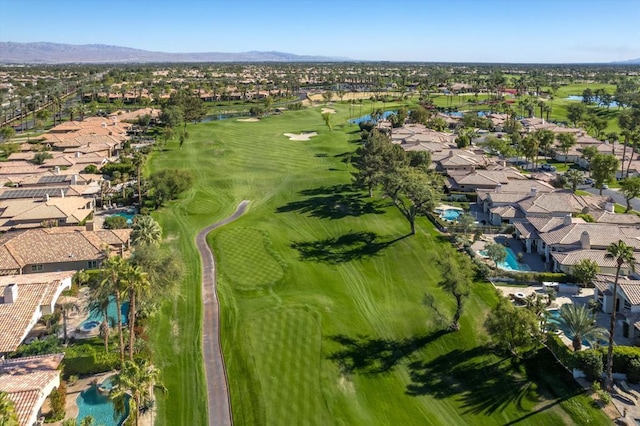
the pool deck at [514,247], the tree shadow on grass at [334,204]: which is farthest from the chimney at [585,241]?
the tree shadow on grass at [334,204]

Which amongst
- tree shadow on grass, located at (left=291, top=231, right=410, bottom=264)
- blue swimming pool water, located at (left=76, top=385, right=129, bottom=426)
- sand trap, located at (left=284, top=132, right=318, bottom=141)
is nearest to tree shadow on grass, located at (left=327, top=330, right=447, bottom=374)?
blue swimming pool water, located at (left=76, top=385, right=129, bottom=426)

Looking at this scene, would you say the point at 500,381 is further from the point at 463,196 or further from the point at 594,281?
the point at 463,196

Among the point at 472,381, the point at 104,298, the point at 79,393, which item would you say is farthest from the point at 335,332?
the point at 79,393

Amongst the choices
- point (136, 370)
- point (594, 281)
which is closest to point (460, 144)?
point (594, 281)

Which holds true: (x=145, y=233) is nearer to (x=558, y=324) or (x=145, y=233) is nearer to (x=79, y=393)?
(x=79, y=393)

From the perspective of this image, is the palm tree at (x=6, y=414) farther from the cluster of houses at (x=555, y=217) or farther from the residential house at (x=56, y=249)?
the cluster of houses at (x=555, y=217)

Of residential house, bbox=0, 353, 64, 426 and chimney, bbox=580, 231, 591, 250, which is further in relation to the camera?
chimney, bbox=580, 231, 591, 250

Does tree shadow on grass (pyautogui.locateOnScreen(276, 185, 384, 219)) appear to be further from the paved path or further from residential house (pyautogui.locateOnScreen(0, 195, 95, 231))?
residential house (pyautogui.locateOnScreen(0, 195, 95, 231))
